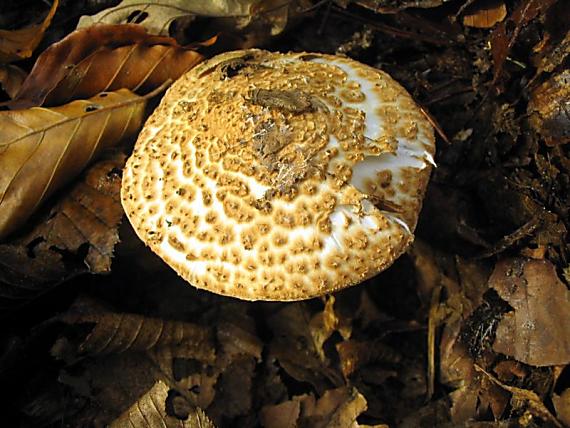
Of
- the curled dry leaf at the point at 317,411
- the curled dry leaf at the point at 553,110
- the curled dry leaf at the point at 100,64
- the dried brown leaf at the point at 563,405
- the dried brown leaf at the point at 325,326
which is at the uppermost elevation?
the curled dry leaf at the point at 100,64

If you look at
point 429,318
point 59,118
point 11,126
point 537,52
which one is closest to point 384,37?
point 537,52

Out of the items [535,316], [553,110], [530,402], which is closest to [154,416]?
[530,402]

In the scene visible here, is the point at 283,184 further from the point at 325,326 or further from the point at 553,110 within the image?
the point at 553,110

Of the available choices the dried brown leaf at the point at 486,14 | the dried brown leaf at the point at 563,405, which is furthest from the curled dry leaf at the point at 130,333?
the dried brown leaf at the point at 486,14

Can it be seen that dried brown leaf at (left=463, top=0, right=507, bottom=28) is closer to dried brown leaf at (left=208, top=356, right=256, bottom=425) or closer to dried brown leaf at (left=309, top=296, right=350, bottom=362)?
dried brown leaf at (left=309, top=296, right=350, bottom=362)

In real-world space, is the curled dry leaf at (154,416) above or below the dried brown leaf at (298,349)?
above

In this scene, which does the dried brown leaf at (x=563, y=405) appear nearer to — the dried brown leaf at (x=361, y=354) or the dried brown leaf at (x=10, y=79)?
the dried brown leaf at (x=361, y=354)

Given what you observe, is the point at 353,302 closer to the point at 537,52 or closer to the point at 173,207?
the point at 173,207
